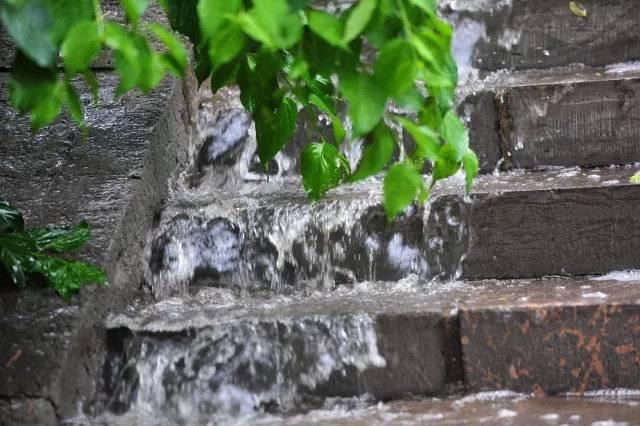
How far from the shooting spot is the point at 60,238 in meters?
1.96

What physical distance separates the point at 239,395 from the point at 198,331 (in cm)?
18

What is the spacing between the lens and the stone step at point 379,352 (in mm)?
1834

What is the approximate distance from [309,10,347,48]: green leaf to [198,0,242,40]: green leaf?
102 mm

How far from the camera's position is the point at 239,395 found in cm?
189

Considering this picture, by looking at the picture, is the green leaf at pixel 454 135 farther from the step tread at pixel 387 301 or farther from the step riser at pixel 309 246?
the step riser at pixel 309 246

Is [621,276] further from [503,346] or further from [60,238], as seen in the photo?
[60,238]

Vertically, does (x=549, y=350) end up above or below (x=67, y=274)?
below

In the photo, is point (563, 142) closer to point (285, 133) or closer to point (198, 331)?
point (285, 133)

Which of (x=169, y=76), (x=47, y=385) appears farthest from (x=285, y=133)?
(x=169, y=76)

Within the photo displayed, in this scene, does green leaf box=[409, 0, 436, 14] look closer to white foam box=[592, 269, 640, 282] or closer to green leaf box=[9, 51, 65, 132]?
green leaf box=[9, 51, 65, 132]

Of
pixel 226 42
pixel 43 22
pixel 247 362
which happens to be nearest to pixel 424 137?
pixel 226 42

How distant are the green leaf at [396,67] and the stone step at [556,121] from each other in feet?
5.22

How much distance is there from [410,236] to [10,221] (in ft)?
3.54

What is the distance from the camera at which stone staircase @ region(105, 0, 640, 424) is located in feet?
6.11
